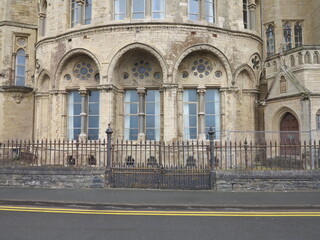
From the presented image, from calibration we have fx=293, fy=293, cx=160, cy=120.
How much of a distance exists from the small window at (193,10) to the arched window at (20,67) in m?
11.4

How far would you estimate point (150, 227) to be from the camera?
580 cm

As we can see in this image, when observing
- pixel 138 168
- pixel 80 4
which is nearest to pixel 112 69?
pixel 80 4

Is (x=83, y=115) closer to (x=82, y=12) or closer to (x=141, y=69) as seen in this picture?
(x=141, y=69)

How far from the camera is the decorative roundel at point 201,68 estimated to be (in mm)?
15914

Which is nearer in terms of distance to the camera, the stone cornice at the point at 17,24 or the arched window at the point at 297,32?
the arched window at the point at 297,32

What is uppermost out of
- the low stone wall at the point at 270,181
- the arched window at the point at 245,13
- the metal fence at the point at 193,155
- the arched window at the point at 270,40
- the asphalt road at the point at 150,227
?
the arched window at the point at 245,13

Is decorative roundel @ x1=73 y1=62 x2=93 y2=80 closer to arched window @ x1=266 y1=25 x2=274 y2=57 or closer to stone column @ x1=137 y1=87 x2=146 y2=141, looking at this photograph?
stone column @ x1=137 y1=87 x2=146 y2=141

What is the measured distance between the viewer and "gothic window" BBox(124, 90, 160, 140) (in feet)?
52.3

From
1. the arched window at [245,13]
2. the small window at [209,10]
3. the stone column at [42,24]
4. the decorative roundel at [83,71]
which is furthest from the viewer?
the stone column at [42,24]

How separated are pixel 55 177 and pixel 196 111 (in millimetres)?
8295

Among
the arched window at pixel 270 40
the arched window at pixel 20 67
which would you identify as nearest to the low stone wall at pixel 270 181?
the arched window at pixel 270 40

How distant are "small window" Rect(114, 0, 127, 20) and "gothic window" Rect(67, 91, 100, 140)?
4.26 metres

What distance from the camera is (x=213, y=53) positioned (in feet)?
50.5

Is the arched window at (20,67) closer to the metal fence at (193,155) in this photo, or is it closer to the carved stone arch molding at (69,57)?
the carved stone arch molding at (69,57)
